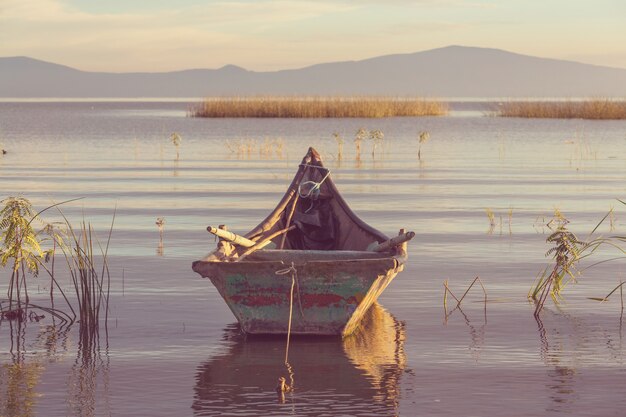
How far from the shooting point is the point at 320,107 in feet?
241

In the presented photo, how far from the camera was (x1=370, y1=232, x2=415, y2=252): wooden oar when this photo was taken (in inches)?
449

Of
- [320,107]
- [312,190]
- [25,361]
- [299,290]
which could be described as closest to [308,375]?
[299,290]

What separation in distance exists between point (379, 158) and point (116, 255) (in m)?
23.9

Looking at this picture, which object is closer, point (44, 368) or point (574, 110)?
point (44, 368)

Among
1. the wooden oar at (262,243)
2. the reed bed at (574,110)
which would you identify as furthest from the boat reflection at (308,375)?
the reed bed at (574,110)

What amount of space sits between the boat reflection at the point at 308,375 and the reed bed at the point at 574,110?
61.2 metres

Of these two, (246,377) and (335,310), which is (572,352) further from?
(246,377)

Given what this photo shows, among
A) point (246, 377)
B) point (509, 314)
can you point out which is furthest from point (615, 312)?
point (246, 377)

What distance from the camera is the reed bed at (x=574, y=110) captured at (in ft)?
231

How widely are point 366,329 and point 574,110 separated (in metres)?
63.9

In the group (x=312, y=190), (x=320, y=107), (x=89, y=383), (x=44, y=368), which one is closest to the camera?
(x=89, y=383)

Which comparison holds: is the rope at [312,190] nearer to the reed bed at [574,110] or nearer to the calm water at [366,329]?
the calm water at [366,329]

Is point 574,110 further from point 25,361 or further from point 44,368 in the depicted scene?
point 44,368

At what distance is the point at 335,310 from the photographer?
1088 cm
